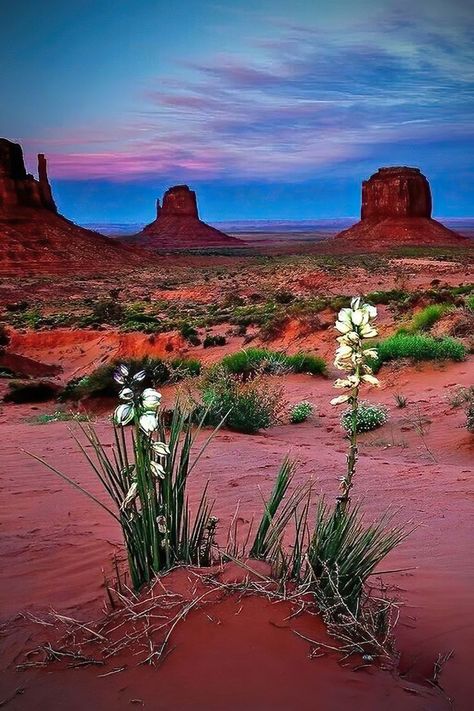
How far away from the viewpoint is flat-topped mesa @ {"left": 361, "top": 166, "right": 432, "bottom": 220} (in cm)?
10106

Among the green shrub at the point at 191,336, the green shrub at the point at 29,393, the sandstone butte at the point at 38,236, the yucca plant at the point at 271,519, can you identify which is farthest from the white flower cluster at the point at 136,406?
the sandstone butte at the point at 38,236

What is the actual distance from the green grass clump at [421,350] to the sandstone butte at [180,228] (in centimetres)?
9965

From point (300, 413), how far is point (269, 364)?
3399mm

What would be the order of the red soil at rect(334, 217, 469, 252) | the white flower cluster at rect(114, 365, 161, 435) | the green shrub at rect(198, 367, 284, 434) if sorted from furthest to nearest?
the red soil at rect(334, 217, 469, 252)
the green shrub at rect(198, 367, 284, 434)
the white flower cluster at rect(114, 365, 161, 435)

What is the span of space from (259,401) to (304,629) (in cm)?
695

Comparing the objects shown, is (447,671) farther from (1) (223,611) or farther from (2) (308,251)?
(2) (308,251)

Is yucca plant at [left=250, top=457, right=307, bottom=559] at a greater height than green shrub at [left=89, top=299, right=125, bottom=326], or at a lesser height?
lesser

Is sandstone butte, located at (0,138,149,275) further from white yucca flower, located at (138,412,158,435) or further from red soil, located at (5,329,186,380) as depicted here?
white yucca flower, located at (138,412,158,435)

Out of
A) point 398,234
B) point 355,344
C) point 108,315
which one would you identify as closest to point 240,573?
point 355,344

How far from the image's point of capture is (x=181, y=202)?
12838cm

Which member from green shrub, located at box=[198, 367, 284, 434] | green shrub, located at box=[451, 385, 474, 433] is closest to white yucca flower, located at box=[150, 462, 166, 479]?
green shrub, located at box=[198, 367, 284, 434]

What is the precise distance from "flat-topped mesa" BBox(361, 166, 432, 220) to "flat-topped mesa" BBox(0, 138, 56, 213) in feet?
175

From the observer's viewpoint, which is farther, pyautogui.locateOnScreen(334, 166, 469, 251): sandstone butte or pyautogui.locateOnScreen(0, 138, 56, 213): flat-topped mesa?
pyautogui.locateOnScreen(334, 166, 469, 251): sandstone butte

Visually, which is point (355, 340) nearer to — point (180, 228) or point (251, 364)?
point (251, 364)
